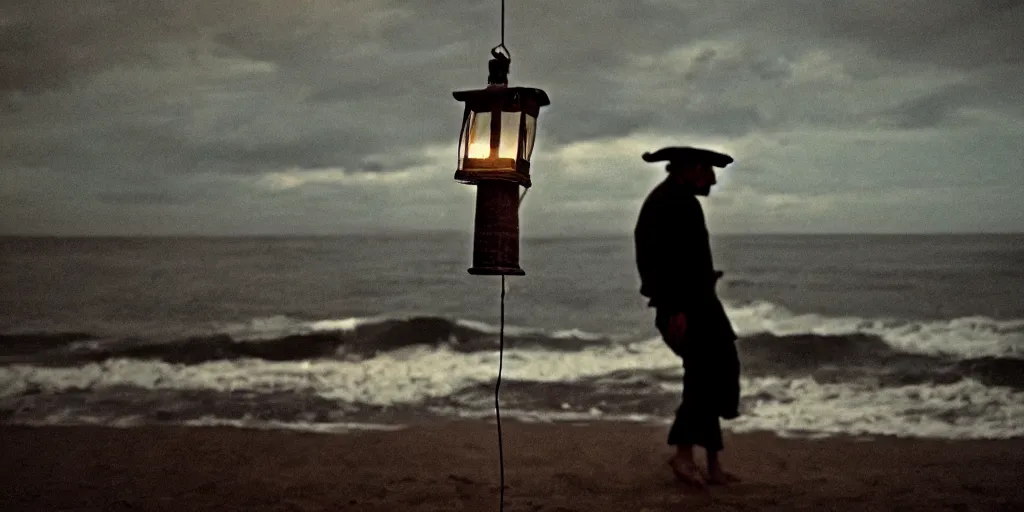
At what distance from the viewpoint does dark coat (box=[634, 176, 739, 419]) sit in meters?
4.50

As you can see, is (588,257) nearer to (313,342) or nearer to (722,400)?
(313,342)

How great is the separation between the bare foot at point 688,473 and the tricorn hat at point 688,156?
68.3 inches

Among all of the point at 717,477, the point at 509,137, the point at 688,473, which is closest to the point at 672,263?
the point at 688,473

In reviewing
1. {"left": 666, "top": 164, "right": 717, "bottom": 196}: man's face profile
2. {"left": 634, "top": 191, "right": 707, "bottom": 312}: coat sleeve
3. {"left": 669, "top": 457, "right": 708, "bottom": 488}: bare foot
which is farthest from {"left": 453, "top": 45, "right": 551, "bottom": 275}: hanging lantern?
{"left": 669, "top": 457, "right": 708, "bottom": 488}: bare foot

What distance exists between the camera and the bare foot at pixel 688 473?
4.74 metres

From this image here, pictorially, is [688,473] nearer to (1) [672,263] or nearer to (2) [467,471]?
(1) [672,263]

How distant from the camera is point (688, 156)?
14.9 ft

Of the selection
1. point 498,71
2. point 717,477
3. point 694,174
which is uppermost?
point 498,71

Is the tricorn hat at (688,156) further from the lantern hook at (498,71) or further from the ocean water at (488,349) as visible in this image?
the ocean water at (488,349)

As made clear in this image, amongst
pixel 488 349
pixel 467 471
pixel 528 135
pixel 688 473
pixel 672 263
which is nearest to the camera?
pixel 528 135

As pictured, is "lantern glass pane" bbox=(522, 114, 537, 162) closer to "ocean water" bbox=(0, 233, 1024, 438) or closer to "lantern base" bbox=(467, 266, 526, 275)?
"lantern base" bbox=(467, 266, 526, 275)

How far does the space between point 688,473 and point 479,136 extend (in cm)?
270

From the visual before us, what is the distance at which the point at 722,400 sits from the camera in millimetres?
4570

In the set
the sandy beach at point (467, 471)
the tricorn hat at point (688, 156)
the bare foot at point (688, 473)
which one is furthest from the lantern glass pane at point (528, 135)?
the bare foot at point (688, 473)
